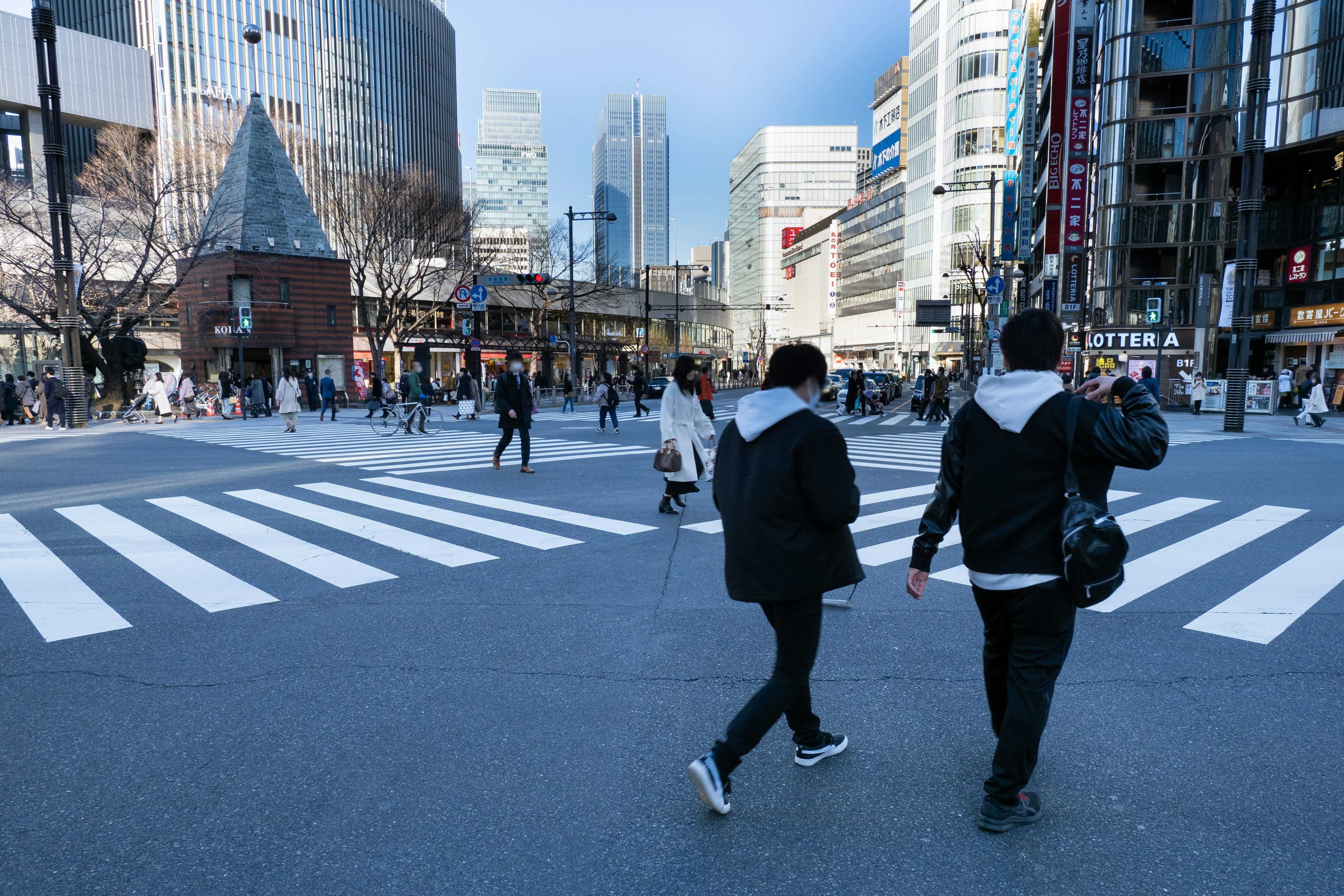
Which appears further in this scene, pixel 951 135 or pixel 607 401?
pixel 951 135

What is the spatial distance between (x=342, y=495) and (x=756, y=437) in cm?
877

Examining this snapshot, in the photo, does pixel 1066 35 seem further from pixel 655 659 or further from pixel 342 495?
pixel 655 659

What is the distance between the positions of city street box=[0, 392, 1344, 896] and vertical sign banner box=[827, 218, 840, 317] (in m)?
116

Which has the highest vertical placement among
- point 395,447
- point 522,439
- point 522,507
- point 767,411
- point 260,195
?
point 260,195

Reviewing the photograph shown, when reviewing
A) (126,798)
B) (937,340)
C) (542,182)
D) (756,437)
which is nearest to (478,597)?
(126,798)

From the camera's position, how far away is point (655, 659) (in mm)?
4566

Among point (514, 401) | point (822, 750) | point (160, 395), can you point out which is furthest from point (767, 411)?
point (160, 395)

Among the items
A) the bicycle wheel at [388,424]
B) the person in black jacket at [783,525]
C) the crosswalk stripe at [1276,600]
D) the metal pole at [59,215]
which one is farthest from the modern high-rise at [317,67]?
the person in black jacket at [783,525]

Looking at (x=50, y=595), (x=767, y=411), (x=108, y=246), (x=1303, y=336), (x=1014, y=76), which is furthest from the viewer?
(x=1014, y=76)

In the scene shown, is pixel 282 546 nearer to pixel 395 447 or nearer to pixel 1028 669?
pixel 1028 669

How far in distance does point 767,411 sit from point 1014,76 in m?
69.2

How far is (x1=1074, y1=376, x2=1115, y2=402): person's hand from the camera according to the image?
290cm

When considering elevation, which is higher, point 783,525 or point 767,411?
point 767,411

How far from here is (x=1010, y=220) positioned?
46562 mm
